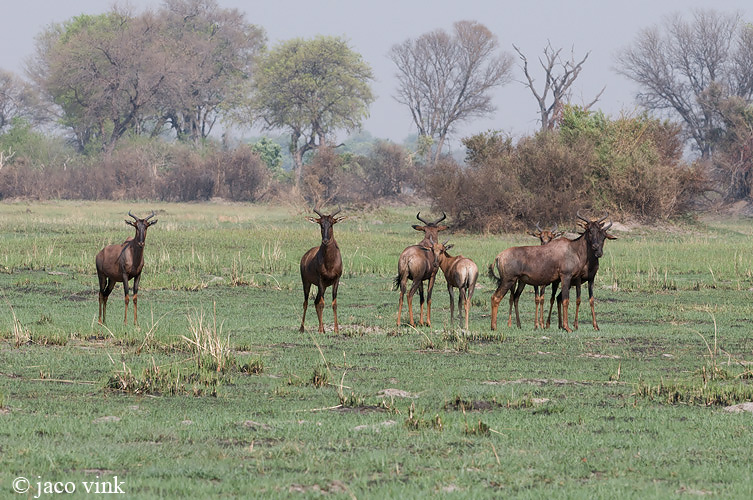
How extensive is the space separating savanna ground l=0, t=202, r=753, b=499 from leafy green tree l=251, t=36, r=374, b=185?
51247 millimetres

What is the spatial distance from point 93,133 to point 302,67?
17660 mm

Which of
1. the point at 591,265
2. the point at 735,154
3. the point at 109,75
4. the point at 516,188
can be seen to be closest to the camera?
the point at 591,265

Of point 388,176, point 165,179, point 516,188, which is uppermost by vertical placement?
point 388,176

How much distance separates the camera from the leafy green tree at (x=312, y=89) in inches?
2712

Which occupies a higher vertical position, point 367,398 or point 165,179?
point 165,179

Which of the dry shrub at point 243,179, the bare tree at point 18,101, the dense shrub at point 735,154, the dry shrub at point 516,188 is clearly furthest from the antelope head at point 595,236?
the bare tree at point 18,101

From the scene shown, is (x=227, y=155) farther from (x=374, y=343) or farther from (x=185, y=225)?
(x=374, y=343)

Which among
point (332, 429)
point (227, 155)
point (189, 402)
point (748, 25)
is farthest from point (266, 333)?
point (748, 25)

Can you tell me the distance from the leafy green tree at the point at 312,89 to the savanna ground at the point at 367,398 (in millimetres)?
51247

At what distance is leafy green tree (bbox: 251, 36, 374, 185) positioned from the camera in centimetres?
6888

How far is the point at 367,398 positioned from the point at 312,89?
6110 centimetres

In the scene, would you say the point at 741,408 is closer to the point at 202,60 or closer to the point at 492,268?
the point at 492,268

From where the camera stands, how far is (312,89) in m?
68.5

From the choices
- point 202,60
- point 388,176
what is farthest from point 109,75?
point 388,176
